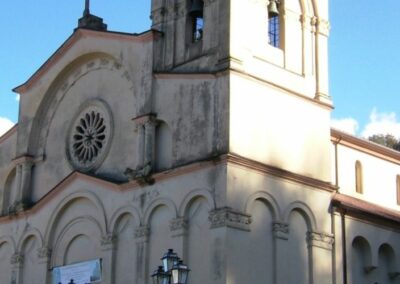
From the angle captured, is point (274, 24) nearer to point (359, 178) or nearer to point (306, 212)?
point (306, 212)

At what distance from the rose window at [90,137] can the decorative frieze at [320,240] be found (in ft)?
28.9

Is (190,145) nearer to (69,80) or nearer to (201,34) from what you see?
(201,34)

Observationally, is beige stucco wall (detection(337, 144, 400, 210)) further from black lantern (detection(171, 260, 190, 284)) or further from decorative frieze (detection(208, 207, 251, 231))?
black lantern (detection(171, 260, 190, 284))

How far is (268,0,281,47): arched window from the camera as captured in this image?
117ft

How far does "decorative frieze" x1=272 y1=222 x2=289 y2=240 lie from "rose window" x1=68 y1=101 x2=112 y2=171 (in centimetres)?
805

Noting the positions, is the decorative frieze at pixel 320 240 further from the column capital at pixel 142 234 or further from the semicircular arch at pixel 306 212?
the column capital at pixel 142 234

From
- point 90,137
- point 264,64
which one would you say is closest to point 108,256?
point 90,137

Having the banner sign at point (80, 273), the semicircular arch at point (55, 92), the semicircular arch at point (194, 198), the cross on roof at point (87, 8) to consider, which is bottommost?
the banner sign at point (80, 273)

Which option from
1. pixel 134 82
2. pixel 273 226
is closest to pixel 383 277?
pixel 273 226

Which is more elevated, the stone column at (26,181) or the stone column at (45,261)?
the stone column at (26,181)

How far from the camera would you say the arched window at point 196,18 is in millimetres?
35219

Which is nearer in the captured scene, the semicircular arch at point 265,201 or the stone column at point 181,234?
the semicircular arch at point 265,201

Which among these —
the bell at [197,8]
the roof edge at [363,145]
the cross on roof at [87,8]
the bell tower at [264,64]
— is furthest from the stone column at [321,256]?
the cross on roof at [87,8]

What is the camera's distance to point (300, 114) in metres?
35.1
